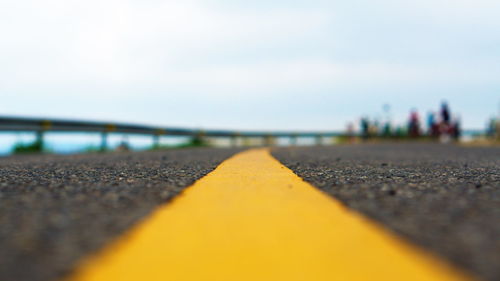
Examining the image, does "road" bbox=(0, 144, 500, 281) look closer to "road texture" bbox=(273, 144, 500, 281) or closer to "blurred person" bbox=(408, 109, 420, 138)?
"road texture" bbox=(273, 144, 500, 281)

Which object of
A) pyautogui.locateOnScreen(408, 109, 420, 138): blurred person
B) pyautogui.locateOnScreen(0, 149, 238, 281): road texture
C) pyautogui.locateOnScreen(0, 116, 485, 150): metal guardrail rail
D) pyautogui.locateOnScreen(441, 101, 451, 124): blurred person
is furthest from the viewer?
pyautogui.locateOnScreen(408, 109, 420, 138): blurred person

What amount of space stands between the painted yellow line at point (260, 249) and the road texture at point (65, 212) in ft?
0.48

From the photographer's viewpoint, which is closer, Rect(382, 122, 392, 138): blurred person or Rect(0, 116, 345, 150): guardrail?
Rect(0, 116, 345, 150): guardrail

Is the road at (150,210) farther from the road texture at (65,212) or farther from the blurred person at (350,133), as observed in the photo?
the blurred person at (350,133)

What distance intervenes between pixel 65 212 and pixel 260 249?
53.8 inches

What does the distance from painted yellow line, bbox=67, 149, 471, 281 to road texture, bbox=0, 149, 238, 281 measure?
14 cm

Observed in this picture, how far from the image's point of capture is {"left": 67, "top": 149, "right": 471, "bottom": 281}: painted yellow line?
68.3 inches

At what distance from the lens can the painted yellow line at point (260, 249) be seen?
1.73 meters

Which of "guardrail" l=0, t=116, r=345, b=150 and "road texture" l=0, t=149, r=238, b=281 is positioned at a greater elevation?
"guardrail" l=0, t=116, r=345, b=150

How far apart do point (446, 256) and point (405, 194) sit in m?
1.63

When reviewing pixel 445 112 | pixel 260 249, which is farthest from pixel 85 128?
pixel 445 112

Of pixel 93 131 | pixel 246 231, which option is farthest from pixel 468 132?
pixel 246 231

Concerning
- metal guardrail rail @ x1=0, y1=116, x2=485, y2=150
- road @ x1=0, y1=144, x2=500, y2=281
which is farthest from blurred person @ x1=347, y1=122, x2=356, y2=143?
road @ x1=0, y1=144, x2=500, y2=281

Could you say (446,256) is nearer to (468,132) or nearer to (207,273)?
(207,273)
